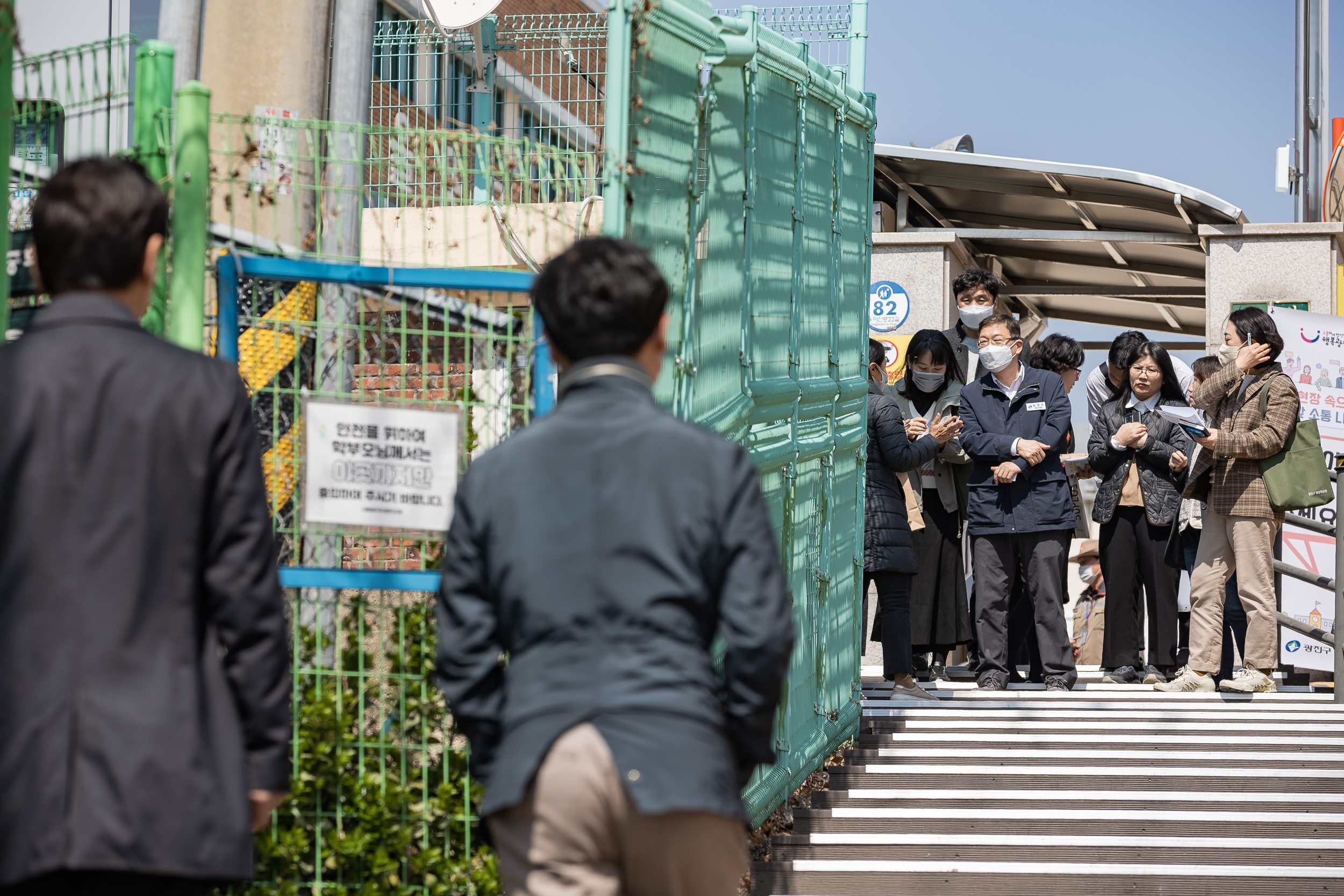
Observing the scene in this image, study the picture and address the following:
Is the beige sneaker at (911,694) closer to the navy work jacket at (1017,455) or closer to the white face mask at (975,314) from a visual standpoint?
the navy work jacket at (1017,455)

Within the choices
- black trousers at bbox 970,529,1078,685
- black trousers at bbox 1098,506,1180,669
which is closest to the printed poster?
black trousers at bbox 970,529,1078,685

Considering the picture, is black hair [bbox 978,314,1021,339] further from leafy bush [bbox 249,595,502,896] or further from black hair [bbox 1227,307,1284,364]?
leafy bush [bbox 249,595,502,896]

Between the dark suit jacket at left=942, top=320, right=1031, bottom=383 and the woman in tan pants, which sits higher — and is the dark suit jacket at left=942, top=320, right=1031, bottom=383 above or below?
above

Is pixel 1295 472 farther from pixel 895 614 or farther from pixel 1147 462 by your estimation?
pixel 895 614

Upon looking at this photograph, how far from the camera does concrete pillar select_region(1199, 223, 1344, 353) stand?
1193 cm

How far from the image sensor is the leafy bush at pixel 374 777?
406 cm

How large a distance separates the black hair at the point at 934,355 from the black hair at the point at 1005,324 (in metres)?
0.22

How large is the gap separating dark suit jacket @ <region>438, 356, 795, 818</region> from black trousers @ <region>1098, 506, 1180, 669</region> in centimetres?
599

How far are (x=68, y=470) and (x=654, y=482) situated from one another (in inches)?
38.5

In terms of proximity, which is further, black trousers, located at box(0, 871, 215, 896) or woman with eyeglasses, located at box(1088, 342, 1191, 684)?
woman with eyeglasses, located at box(1088, 342, 1191, 684)

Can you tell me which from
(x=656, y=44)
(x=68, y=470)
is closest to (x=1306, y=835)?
(x=656, y=44)

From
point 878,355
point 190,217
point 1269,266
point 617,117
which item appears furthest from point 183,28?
point 1269,266

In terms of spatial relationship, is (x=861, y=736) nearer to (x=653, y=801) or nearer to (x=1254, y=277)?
(x=653, y=801)

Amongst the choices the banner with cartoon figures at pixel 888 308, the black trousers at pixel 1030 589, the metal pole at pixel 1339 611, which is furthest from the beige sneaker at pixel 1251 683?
the banner with cartoon figures at pixel 888 308
